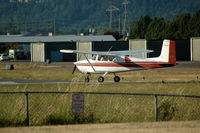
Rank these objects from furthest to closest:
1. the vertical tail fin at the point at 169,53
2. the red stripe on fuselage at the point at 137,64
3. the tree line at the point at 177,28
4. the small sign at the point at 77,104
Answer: the tree line at the point at 177,28 < the red stripe on fuselage at the point at 137,64 < the vertical tail fin at the point at 169,53 < the small sign at the point at 77,104

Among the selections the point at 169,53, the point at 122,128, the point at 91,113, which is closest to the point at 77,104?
the point at 91,113

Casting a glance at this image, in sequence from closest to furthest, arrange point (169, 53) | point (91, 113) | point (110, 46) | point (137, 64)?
point (91, 113) < point (169, 53) < point (137, 64) < point (110, 46)

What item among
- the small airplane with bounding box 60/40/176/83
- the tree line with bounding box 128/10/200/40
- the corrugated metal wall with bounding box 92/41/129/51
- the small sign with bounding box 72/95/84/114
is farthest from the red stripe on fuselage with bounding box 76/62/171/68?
the tree line with bounding box 128/10/200/40

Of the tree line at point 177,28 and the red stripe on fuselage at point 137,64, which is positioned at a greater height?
the tree line at point 177,28

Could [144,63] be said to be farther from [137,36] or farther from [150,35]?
[137,36]

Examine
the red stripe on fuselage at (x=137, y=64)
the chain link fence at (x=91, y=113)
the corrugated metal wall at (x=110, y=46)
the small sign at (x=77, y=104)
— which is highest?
the corrugated metal wall at (x=110, y=46)

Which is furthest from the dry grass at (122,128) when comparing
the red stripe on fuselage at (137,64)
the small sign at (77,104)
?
the red stripe on fuselage at (137,64)

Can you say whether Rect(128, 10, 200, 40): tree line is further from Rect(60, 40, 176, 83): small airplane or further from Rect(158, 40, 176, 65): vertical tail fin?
Rect(158, 40, 176, 65): vertical tail fin

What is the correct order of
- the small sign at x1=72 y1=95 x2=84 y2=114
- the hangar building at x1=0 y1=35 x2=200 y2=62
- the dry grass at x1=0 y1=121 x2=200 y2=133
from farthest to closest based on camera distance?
1. the hangar building at x1=0 y1=35 x2=200 y2=62
2. the small sign at x1=72 y1=95 x2=84 y2=114
3. the dry grass at x1=0 y1=121 x2=200 y2=133

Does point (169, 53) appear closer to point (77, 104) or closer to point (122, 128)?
point (77, 104)

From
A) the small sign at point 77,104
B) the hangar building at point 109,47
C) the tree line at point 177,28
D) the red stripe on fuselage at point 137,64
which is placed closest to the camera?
the small sign at point 77,104

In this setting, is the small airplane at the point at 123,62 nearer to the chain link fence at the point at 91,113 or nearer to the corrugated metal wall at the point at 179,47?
the chain link fence at the point at 91,113

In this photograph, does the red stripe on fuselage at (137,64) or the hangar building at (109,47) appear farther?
the hangar building at (109,47)

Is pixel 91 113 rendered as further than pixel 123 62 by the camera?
No
